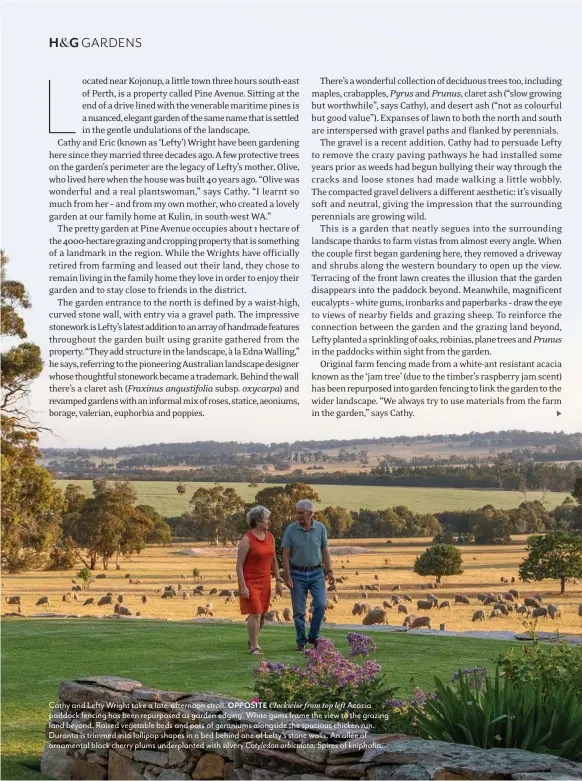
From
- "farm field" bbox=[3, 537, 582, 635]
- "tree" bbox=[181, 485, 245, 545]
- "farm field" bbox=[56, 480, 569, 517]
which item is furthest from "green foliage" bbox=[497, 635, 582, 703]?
"farm field" bbox=[56, 480, 569, 517]

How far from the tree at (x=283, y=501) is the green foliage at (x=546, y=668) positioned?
28310 mm

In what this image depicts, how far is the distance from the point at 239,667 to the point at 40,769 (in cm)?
316

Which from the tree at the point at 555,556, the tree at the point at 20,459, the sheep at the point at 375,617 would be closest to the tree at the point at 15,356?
the tree at the point at 20,459

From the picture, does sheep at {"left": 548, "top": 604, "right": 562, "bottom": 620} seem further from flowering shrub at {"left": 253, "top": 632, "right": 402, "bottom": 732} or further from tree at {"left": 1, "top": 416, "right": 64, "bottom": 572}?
flowering shrub at {"left": 253, "top": 632, "right": 402, "bottom": 732}

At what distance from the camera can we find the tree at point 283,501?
36.7 meters

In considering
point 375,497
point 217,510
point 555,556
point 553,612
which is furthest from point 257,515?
point 375,497

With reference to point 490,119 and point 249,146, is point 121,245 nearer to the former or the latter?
point 249,146

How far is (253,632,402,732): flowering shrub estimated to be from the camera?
6672 mm

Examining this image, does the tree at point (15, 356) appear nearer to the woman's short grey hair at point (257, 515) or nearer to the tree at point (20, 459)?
the tree at point (20, 459)

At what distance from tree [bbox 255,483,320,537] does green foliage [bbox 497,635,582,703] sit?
92.9 feet

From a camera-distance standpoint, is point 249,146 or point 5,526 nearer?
point 249,146

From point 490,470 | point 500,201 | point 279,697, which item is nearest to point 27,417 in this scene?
point 500,201

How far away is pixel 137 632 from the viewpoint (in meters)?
13.7

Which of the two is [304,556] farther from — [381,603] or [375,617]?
[381,603]
